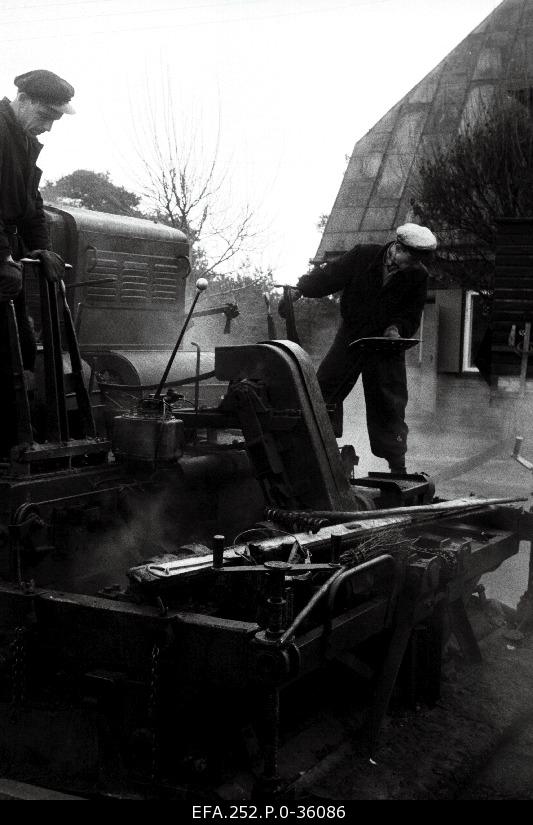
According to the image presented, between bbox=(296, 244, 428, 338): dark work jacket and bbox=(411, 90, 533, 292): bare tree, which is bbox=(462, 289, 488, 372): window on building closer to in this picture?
bbox=(411, 90, 533, 292): bare tree

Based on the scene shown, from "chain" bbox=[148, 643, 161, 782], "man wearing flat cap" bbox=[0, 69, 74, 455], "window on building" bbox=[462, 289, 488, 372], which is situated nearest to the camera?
"chain" bbox=[148, 643, 161, 782]

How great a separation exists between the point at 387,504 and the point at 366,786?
163cm

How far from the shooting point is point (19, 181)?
4.19 metres

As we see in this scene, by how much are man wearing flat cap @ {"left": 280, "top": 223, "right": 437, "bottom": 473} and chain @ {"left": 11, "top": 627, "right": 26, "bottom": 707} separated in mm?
3022

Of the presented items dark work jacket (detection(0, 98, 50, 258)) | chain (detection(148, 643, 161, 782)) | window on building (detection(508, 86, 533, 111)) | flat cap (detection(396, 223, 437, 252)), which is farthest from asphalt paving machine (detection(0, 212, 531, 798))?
window on building (detection(508, 86, 533, 111))

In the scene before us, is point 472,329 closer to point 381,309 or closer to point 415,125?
point 415,125

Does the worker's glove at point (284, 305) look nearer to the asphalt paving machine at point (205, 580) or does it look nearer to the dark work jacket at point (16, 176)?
the asphalt paving machine at point (205, 580)

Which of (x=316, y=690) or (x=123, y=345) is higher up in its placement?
(x=123, y=345)

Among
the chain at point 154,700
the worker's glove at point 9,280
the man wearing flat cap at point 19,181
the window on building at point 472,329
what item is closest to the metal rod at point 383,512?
the chain at point 154,700

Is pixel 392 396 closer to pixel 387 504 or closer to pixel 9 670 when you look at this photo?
pixel 387 504

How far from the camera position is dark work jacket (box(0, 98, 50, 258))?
4.09 metres

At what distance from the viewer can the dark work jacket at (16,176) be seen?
4086mm

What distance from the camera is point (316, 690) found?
3727mm

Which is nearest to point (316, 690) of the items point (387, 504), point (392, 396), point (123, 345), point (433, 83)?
point (387, 504)
